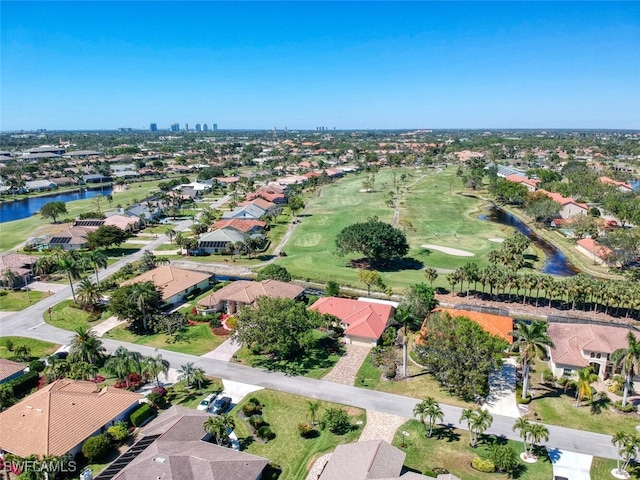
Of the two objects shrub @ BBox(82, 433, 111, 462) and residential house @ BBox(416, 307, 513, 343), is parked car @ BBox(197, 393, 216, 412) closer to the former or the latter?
shrub @ BBox(82, 433, 111, 462)

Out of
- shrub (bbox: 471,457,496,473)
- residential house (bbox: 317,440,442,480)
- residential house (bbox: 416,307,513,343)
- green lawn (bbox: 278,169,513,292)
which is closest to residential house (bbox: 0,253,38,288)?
green lawn (bbox: 278,169,513,292)

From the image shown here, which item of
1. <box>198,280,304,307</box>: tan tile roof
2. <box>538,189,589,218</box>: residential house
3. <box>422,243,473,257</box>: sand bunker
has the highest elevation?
<box>538,189,589,218</box>: residential house

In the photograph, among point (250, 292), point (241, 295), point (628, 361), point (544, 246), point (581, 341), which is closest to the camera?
point (628, 361)

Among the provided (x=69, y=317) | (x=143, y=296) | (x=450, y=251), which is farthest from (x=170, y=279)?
(x=450, y=251)

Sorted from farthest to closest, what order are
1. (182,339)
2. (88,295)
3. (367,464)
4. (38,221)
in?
1. (38,221)
2. (88,295)
3. (182,339)
4. (367,464)

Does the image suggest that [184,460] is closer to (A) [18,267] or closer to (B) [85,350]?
(B) [85,350]

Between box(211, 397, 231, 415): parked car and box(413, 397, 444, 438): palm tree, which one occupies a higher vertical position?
box(413, 397, 444, 438): palm tree

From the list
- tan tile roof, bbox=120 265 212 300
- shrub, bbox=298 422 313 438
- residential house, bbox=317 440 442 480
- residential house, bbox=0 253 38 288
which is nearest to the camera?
residential house, bbox=317 440 442 480

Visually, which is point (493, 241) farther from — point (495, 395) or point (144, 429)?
point (144, 429)
